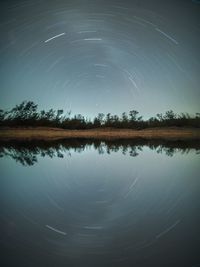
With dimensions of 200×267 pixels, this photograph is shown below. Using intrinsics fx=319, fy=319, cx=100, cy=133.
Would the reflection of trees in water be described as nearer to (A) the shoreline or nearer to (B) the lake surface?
(B) the lake surface

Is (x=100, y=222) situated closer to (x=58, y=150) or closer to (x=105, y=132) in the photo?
(x=58, y=150)

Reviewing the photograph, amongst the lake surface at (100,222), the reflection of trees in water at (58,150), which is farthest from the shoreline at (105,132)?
→ the lake surface at (100,222)

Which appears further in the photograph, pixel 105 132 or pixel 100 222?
pixel 105 132

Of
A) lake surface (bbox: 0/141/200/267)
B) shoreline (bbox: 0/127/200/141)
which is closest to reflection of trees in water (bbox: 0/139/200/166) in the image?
lake surface (bbox: 0/141/200/267)

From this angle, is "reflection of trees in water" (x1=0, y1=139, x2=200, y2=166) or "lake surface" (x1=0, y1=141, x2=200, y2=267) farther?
"reflection of trees in water" (x1=0, y1=139, x2=200, y2=166)

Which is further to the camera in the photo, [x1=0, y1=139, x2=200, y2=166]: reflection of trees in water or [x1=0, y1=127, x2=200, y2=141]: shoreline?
[x1=0, y1=127, x2=200, y2=141]: shoreline

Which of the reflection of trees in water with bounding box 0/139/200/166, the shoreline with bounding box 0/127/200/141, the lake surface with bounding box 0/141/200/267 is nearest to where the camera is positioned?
the lake surface with bounding box 0/141/200/267

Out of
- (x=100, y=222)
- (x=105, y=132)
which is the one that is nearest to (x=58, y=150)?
(x=100, y=222)

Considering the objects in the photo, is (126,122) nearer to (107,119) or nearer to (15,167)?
(107,119)

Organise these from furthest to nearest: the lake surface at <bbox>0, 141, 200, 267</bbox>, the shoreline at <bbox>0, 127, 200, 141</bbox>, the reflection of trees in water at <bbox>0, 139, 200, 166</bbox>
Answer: the shoreline at <bbox>0, 127, 200, 141</bbox>, the reflection of trees in water at <bbox>0, 139, 200, 166</bbox>, the lake surface at <bbox>0, 141, 200, 267</bbox>

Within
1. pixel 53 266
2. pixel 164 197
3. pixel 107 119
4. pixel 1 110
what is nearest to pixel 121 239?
pixel 53 266

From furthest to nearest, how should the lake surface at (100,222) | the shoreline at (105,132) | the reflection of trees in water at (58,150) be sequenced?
the shoreline at (105,132), the reflection of trees in water at (58,150), the lake surface at (100,222)

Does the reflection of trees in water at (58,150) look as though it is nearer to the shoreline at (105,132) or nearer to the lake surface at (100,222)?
the lake surface at (100,222)

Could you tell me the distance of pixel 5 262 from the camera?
2.42 meters
